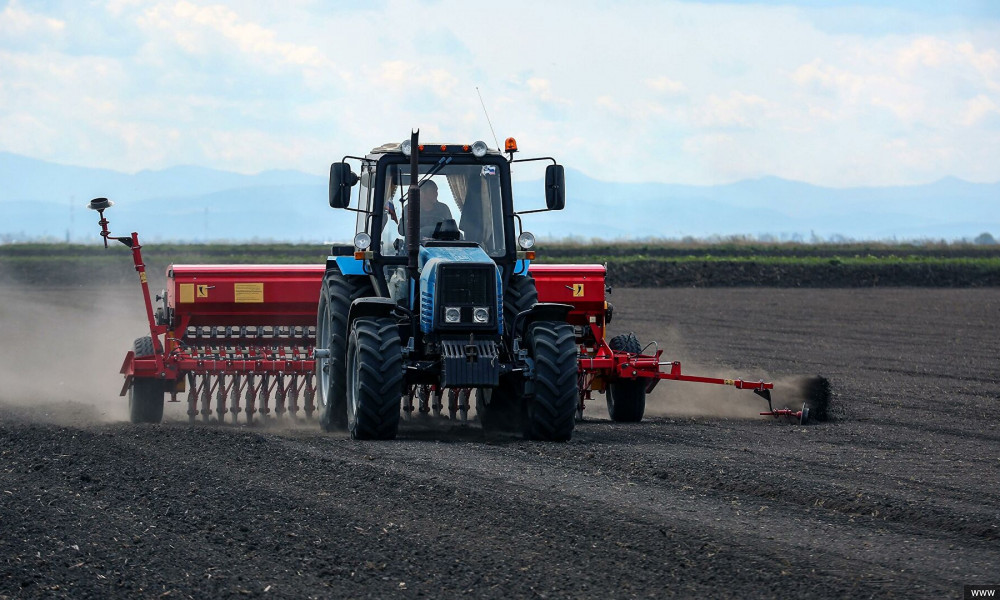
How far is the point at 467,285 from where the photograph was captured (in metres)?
10.1

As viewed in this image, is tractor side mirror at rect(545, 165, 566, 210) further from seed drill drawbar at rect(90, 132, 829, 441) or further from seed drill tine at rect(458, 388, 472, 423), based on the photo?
seed drill tine at rect(458, 388, 472, 423)

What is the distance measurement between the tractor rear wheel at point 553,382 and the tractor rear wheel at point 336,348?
1.89 meters

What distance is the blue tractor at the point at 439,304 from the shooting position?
9.98 metres

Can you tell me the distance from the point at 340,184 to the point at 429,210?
35.9 inches

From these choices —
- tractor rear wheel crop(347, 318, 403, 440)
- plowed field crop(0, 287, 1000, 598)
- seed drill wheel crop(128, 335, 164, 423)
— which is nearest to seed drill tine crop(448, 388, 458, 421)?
plowed field crop(0, 287, 1000, 598)

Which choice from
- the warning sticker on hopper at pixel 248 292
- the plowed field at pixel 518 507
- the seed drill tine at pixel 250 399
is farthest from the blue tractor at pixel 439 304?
the warning sticker on hopper at pixel 248 292

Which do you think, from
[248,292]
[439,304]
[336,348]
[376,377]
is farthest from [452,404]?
[248,292]

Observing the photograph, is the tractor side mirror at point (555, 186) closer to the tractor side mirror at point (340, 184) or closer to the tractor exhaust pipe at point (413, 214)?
the tractor exhaust pipe at point (413, 214)

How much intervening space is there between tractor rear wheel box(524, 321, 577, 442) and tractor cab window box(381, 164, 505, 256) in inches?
57.0

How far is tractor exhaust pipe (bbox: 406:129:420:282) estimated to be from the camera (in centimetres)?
1039

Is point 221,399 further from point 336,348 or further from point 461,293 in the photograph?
point 461,293

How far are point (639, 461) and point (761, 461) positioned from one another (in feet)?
3.04

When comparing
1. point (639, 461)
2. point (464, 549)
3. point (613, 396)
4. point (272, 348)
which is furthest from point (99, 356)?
point (464, 549)

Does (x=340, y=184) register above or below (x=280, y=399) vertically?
above
